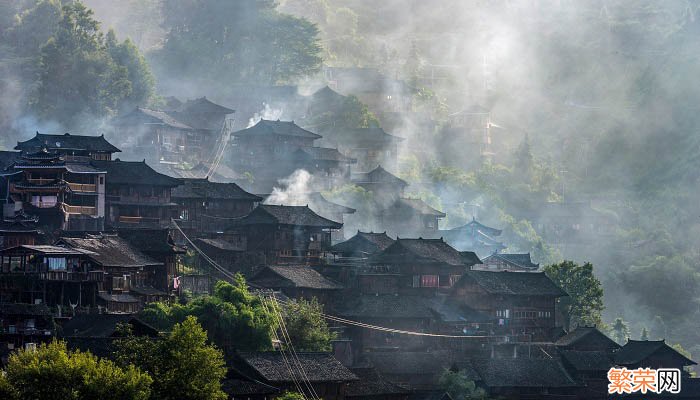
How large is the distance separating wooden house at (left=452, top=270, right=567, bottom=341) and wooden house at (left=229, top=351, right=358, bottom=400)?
1782cm

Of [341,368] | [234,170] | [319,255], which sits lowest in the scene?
[341,368]

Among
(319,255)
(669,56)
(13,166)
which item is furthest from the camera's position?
(669,56)

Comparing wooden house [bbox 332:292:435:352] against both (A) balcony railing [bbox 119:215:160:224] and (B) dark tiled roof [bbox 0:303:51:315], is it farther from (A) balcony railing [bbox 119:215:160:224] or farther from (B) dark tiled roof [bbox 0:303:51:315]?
(B) dark tiled roof [bbox 0:303:51:315]

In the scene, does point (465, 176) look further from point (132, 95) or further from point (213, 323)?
point (213, 323)

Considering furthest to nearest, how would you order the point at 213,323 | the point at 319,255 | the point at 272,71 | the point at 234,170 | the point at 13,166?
the point at 272,71
the point at 234,170
the point at 319,255
the point at 13,166
the point at 213,323

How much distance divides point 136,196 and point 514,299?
23.4 m

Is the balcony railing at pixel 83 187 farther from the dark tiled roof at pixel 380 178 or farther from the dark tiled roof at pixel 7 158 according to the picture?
the dark tiled roof at pixel 380 178

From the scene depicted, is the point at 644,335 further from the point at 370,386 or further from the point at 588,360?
the point at 370,386

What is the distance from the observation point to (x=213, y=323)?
6850 cm

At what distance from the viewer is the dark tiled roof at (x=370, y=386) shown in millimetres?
70438

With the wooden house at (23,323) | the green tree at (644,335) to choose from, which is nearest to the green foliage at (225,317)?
the wooden house at (23,323)

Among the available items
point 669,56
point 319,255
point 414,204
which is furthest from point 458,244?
point 669,56

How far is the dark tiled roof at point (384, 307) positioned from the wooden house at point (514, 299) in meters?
3.86

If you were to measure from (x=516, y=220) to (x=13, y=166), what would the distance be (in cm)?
5637
